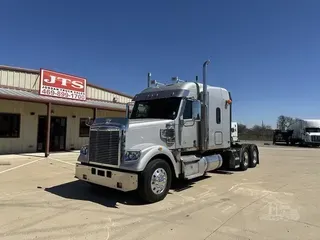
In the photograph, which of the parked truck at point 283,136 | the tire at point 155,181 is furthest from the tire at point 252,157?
the parked truck at point 283,136

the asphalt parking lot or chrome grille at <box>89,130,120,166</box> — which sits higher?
chrome grille at <box>89,130,120,166</box>

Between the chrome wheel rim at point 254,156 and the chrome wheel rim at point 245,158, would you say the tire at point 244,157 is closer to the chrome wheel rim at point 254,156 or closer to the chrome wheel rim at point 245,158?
the chrome wheel rim at point 245,158

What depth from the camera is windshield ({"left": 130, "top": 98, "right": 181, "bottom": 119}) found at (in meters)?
7.82

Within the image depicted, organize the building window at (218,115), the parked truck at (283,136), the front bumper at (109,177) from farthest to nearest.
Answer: the parked truck at (283,136), the building window at (218,115), the front bumper at (109,177)

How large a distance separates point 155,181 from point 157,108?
7.63 ft

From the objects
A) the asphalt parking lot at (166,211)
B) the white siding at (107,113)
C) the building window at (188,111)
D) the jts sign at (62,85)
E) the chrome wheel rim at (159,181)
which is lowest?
the asphalt parking lot at (166,211)

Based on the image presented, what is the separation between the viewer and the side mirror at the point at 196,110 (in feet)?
Answer: 26.6

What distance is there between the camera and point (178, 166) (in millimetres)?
7578

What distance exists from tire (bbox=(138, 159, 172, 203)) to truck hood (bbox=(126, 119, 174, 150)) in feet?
1.85

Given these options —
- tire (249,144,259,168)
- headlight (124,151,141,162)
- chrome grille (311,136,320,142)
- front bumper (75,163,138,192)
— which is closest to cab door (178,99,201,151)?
headlight (124,151,141,162)

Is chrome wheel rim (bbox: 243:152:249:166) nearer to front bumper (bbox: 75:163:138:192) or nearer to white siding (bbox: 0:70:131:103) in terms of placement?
front bumper (bbox: 75:163:138:192)

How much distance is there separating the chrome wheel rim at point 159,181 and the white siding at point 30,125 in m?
12.8

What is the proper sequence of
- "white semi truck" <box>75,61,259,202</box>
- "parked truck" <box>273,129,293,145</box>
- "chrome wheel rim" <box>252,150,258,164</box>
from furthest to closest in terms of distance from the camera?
"parked truck" <box>273,129,293,145</box>, "chrome wheel rim" <box>252,150,258,164</box>, "white semi truck" <box>75,61,259,202</box>

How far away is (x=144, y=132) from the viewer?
6895mm
